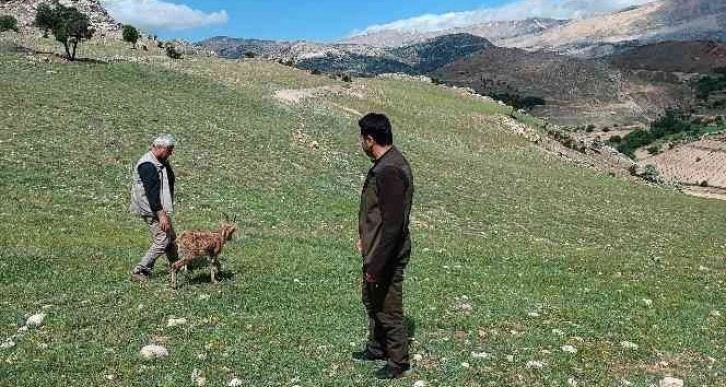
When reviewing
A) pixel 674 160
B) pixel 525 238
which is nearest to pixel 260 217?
pixel 525 238

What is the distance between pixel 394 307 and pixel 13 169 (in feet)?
75.1

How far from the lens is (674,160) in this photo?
167 metres

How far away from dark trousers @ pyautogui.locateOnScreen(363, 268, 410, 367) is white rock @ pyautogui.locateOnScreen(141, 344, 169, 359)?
3612mm

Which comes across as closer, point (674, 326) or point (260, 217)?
point (674, 326)

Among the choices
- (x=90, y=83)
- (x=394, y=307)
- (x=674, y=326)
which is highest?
(x=90, y=83)

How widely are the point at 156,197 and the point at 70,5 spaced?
95029 millimetres

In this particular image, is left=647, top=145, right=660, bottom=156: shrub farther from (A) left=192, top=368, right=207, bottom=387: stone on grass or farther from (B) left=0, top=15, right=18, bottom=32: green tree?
(A) left=192, top=368, right=207, bottom=387: stone on grass

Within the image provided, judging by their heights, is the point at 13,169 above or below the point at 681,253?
above

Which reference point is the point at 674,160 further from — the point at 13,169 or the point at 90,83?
the point at 13,169

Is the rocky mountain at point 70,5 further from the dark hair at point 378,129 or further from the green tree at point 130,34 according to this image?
the dark hair at point 378,129

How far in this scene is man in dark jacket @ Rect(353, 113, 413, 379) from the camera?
9352mm

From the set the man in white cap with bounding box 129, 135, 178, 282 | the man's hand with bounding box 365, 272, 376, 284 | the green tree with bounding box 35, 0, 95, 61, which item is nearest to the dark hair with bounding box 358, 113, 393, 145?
the man's hand with bounding box 365, 272, 376, 284

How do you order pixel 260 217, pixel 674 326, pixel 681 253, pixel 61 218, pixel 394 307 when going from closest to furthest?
pixel 394 307 → pixel 674 326 → pixel 61 218 → pixel 260 217 → pixel 681 253

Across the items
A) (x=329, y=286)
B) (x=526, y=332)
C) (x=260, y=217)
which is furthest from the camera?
(x=260, y=217)
